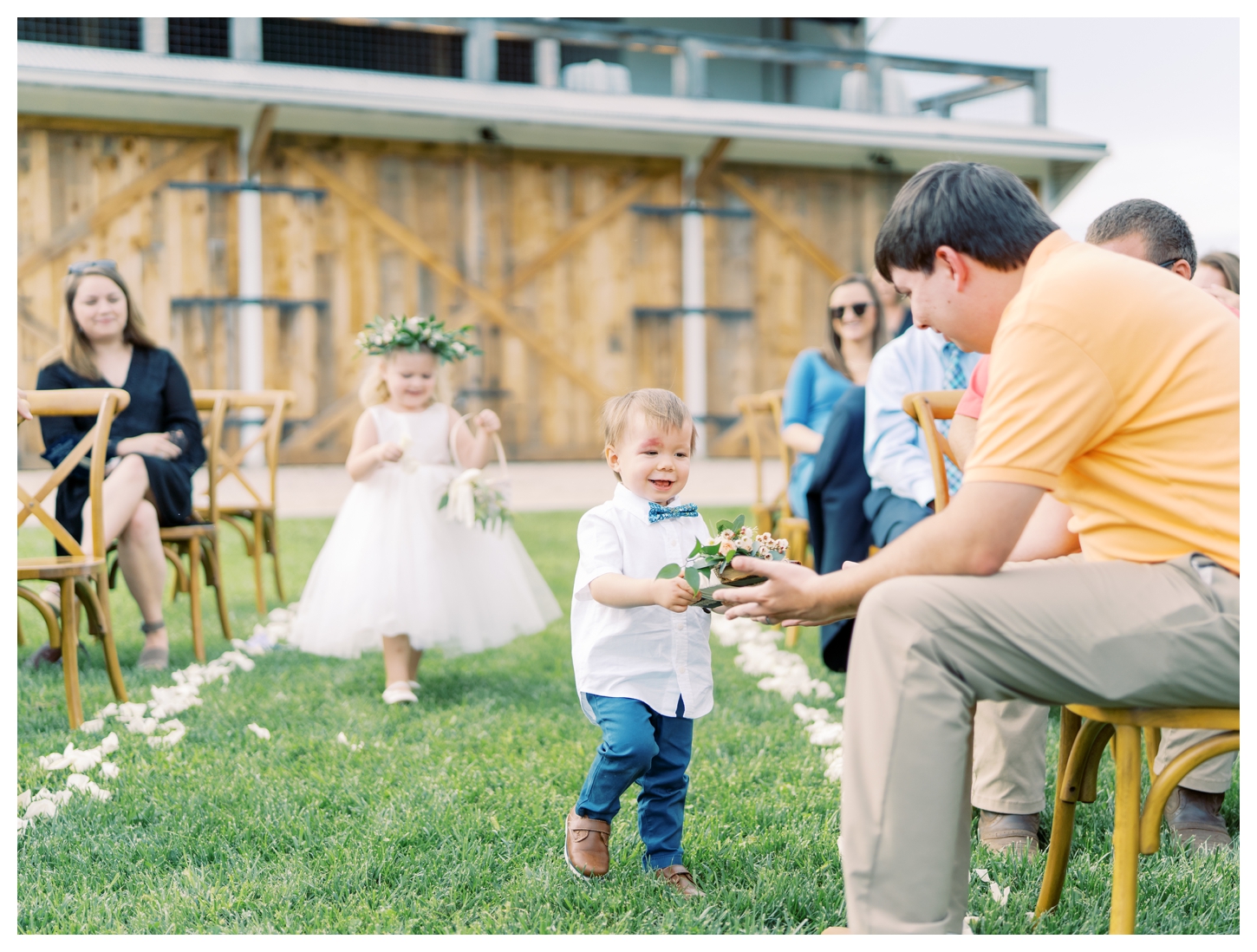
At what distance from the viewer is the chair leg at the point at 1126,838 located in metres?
1.75

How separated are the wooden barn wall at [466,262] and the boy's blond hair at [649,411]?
9.57 metres

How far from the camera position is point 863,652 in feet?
5.52

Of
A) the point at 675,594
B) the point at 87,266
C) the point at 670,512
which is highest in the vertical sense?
the point at 87,266

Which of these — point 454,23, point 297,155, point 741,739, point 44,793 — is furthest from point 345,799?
point 454,23

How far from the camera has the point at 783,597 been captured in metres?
1.86

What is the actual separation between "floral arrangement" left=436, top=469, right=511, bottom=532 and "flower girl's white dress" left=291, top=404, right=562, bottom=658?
12cm

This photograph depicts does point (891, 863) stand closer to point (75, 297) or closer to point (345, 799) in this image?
point (345, 799)

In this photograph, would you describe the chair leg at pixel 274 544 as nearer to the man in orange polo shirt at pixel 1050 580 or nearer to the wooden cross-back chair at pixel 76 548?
the wooden cross-back chair at pixel 76 548

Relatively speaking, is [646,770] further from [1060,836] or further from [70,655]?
[70,655]

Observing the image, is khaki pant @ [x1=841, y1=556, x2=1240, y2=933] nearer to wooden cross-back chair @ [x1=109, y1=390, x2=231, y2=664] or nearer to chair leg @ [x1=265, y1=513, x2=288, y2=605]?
wooden cross-back chair @ [x1=109, y1=390, x2=231, y2=664]

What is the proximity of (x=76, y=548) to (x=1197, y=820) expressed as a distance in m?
3.28

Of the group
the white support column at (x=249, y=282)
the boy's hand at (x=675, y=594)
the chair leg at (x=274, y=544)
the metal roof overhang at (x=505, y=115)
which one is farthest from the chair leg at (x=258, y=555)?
the metal roof overhang at (x=505, y=115)

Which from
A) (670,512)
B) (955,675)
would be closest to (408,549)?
(670,512)

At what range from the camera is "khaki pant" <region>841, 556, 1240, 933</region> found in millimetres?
1615
